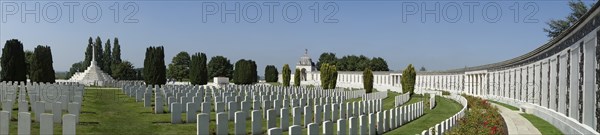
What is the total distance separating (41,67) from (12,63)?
2.56 meters

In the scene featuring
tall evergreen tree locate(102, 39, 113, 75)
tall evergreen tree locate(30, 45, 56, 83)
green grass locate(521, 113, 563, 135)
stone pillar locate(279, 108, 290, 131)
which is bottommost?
green grass locate(521, 113, 563, 135)

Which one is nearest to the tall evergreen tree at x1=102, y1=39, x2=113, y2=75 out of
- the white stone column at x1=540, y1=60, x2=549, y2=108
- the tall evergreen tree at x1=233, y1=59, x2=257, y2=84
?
the tall evergreen tree at x1=233, y1=59, x2=257, y2=84

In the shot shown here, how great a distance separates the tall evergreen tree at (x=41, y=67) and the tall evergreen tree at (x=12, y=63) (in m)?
1.22

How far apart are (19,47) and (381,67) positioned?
87.1 metres

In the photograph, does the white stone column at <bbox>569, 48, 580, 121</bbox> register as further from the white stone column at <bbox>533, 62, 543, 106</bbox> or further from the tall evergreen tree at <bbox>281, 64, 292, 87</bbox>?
the tall evergreen tree at <bbox>281, 64, 292, 87</bbox>

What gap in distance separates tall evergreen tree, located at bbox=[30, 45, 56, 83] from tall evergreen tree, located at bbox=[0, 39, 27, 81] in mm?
1225

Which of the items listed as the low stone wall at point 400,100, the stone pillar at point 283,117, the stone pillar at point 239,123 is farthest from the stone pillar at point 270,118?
the low stone wall at point 400,100

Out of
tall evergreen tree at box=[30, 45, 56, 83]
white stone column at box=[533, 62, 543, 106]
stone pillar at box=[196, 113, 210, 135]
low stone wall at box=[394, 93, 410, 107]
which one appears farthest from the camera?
tall evergreen tree at box=[30, 45, 56, 83]

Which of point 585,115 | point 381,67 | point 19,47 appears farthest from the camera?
point 381,67

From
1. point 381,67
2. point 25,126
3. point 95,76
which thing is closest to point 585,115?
point 25,126

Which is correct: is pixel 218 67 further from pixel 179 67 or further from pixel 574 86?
pixel 574 86

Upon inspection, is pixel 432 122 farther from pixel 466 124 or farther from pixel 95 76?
pixel 95 76

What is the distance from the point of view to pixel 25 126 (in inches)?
399

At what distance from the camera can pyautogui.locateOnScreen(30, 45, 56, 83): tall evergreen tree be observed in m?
44.4
